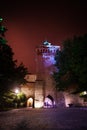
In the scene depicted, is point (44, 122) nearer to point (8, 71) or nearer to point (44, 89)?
point (8, 71)

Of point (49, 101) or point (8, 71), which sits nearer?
point (8, 71)

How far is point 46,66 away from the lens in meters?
53.8

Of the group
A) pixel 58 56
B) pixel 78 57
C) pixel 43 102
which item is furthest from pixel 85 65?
pixel 43 102

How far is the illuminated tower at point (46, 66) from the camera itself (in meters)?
51.8

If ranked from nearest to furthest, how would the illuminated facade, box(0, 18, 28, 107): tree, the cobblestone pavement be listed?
the cobblestone pavement, box(0, 18, 28, 107): tree, the illuminated facade

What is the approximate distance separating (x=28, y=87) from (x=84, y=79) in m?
31.3

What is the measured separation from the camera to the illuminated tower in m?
51.8

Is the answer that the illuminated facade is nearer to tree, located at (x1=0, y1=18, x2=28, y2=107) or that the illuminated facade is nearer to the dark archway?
the dark archway

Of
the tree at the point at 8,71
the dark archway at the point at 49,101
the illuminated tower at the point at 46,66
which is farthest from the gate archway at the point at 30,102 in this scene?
the tree at the point at 8,71

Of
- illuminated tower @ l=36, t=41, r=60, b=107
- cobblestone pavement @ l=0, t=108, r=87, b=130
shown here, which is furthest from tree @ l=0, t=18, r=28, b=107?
illuminated tower @ l=36, t=41, r=60, b=107

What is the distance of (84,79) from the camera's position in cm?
2230

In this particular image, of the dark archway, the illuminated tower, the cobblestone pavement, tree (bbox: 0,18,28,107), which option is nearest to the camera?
the cobblestone pavement

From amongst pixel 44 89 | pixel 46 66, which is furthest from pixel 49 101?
pixel 46 66

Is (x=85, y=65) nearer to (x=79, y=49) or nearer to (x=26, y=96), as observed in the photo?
(x=79, y=49)
